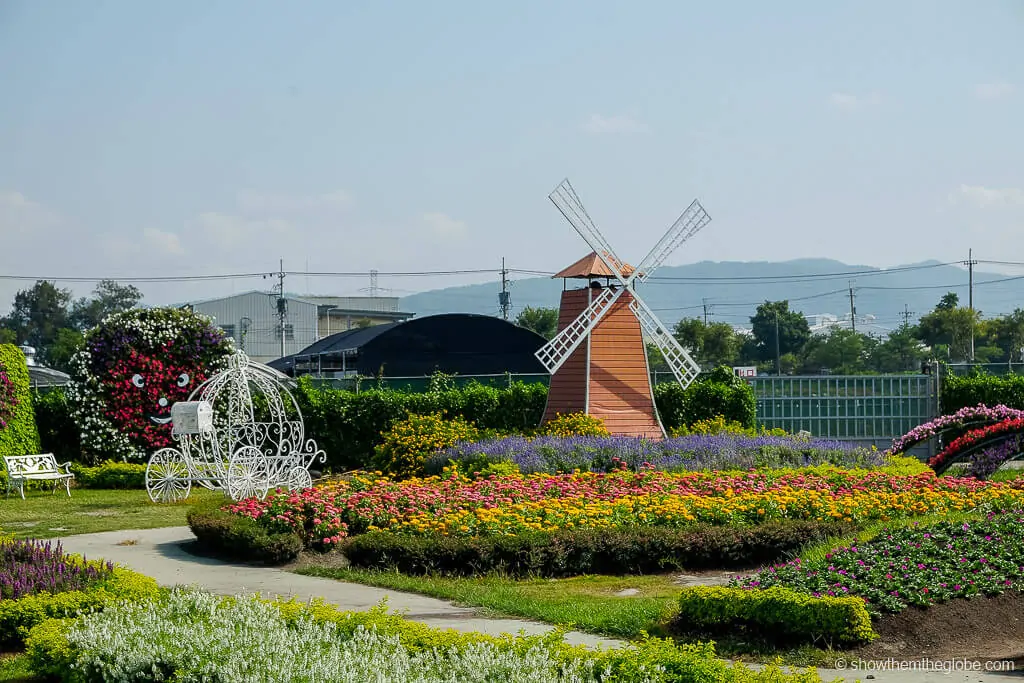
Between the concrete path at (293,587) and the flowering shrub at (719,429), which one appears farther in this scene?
the flowering shrub at (719,429)

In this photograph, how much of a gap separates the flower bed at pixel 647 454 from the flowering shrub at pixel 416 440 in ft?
4.53

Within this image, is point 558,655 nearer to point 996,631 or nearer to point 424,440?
point 996,631

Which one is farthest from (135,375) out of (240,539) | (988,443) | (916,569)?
(916,569)

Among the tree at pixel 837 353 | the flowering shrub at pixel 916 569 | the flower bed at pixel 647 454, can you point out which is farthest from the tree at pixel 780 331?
the flowering shrub at pixel 916 569

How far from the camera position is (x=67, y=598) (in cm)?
727

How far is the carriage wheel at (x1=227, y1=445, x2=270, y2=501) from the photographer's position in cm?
1385

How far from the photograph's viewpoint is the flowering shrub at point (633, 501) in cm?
1050

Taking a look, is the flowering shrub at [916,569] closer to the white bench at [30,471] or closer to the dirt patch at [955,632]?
the dirt patch at [955,632]

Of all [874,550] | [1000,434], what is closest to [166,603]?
[874,550]

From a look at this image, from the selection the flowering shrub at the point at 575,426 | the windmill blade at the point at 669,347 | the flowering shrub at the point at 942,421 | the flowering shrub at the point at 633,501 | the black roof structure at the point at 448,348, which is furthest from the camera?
the black roof structure at the point at 448,348

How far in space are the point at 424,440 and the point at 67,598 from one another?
10.1 meters

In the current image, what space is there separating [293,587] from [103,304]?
75.0 m

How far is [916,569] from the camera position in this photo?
767cm

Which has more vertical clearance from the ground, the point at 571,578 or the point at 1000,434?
the point at 1000,434
